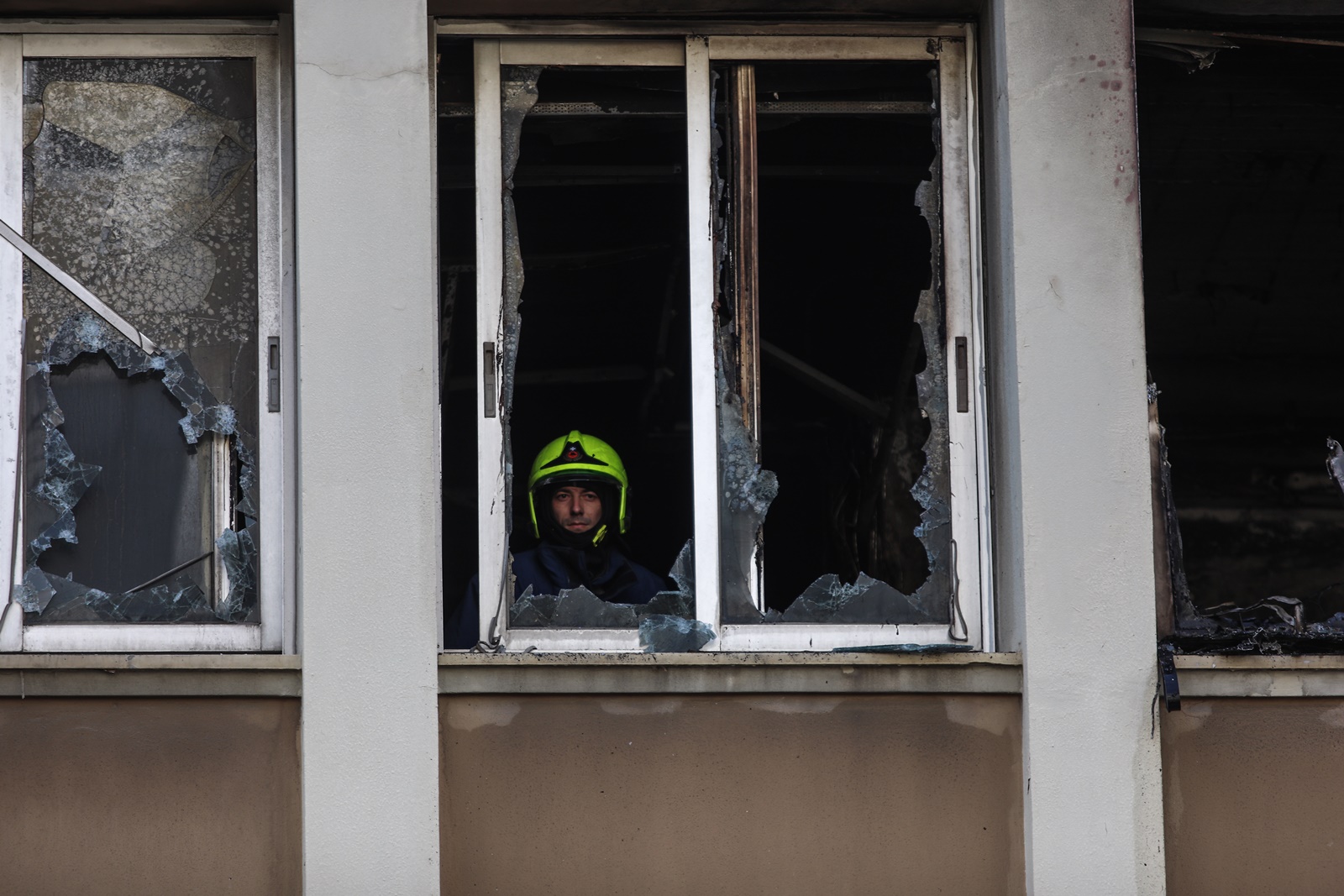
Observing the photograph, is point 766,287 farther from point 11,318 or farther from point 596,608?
point 11,318

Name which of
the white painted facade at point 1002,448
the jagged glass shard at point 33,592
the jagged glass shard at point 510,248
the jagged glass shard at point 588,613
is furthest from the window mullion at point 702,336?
the jagged glass shard at point 33,592

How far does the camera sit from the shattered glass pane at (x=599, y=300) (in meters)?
4.70

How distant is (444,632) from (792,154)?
2108 millimetres

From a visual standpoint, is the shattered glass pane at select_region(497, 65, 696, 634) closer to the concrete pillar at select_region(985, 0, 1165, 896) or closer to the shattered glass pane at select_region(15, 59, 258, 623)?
the shattered glass pane at select_region(15, 59, 258, 623)

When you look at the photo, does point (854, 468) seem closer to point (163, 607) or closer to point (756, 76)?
point (756, 76)

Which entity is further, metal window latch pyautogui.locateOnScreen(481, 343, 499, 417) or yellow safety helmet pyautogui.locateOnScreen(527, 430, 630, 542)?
yellow safety helmet pyautogui.locateOnScreen(527, 430, 630, 542)

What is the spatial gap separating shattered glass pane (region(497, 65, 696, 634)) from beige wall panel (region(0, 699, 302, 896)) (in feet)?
2.94

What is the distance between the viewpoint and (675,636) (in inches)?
179

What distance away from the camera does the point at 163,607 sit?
4559mm

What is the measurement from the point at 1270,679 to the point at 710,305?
2.04 metres

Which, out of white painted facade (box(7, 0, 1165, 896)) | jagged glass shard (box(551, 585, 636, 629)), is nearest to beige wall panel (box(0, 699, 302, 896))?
white painted facade (box(7, 0, 1165, 896))

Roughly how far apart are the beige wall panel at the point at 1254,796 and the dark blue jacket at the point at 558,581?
5.66 feet

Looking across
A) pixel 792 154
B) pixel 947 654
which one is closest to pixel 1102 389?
pixel 947 654

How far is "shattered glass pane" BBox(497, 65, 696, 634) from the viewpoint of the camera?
470 cm
